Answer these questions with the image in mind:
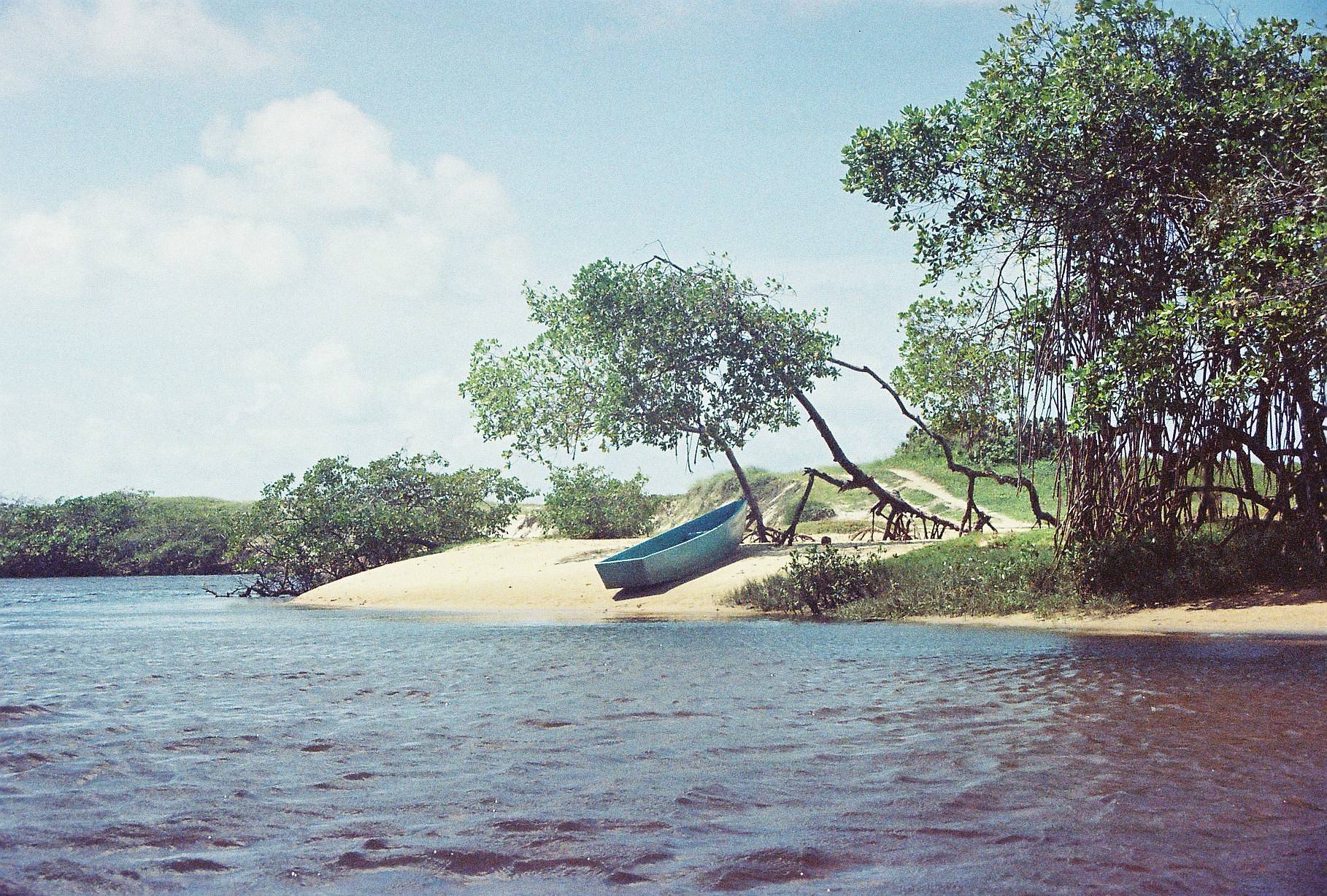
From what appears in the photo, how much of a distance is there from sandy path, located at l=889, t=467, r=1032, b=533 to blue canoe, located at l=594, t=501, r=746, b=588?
8.32 metres

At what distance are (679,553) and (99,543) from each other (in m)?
43.7

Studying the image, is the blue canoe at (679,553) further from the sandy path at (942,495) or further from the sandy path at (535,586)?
the sandy path at (942,495)

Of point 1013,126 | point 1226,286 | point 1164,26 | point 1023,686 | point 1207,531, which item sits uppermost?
point 1164,26

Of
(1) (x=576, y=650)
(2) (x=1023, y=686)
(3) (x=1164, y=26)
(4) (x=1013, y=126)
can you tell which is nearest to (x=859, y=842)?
(2) (x=1023, y=686)

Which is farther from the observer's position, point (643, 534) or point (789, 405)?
point (643, 534)

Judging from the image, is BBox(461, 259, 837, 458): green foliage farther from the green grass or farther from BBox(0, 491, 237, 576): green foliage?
BBox(0, 491, 237, 576): green foliage

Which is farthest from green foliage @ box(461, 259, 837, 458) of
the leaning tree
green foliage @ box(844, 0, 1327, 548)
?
green foliage @ box(844, 0, 1327, 548)

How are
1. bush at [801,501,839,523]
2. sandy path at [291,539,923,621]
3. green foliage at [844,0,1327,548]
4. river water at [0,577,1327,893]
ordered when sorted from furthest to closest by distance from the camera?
1. bush at [801,501,839,523]
2. sandy path at [291,539,923,621]
3. green foliage at [844,0,1327,548]
4. river water at [0,577,1327,893]

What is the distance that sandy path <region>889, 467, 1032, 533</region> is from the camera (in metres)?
32.9

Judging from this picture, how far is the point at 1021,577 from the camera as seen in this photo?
1784cm

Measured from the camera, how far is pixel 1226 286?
41.9 feet

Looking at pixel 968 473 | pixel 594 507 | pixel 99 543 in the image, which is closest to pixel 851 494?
pixel 594 507

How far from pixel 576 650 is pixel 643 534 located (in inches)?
928

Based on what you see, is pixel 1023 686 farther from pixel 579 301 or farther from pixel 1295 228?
pixel 579 301
